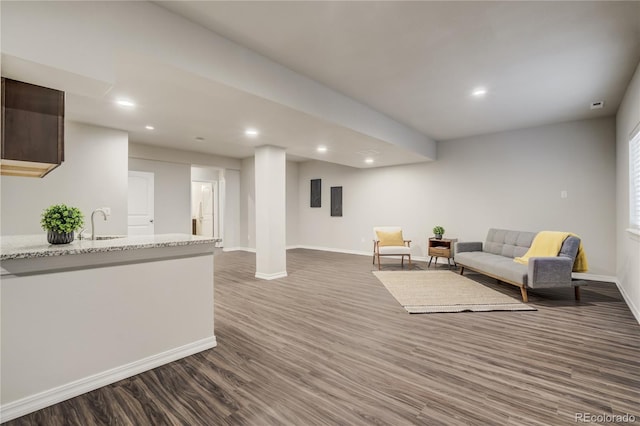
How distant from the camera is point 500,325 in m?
2.95

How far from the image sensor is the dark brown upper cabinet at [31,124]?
182 cm

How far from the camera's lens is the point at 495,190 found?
5.82m

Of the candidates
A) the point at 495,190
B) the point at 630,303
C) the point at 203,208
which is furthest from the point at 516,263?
the point at 203,208

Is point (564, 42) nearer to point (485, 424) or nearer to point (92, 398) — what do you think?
point (485, 424)

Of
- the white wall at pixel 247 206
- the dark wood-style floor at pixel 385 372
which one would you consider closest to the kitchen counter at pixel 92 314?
the dark wood-style floor at pixel 385 372

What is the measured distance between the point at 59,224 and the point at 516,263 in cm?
519

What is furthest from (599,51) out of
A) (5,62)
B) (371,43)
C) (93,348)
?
(93,348)

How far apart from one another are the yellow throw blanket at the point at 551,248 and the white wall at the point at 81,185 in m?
6.56

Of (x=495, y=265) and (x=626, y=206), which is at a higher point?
(x=626, y=206)

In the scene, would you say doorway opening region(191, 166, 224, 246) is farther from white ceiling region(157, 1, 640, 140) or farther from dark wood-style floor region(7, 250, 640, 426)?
white ceiling region(157, 1, 640, 140)

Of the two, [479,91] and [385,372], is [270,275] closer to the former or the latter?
[385,372]

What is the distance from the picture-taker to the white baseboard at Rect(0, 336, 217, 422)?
164cm

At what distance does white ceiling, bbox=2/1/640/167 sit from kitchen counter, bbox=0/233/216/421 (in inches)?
47.2

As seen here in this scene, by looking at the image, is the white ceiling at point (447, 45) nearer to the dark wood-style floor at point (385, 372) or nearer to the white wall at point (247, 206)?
the dark wood-style floor at point (385, 372)
